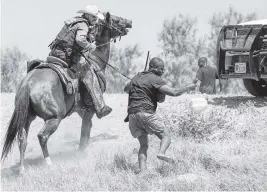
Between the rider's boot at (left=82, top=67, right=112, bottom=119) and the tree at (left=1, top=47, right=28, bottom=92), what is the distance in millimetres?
27406

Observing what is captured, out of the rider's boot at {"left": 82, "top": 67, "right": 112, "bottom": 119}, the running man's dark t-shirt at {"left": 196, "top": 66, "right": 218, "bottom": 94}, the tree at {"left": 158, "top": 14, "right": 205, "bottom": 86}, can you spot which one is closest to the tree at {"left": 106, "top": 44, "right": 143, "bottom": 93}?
the tree at {"left": 158, "top": 14, "right": 205, "bottom": 86}

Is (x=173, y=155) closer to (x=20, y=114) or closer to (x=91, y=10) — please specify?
(x=20, y=114)

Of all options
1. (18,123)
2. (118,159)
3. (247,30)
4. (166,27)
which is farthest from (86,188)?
(166,27)

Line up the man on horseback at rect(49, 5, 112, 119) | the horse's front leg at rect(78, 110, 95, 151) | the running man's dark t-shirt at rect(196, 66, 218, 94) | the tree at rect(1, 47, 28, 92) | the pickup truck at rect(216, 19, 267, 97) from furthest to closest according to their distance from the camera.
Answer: the tree at rect(1, 47, 28, 92) < the running man's dark t-shirt at rect(196, 66, 218, 94) < the pickup truck at rect(216, 19, 267, 97) < the horse's front leg at rect(78, 110, 95, 151) < the man on horseback at rect(49, 5, 112, 119)

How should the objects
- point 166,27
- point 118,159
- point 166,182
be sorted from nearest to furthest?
1. point 166,182
2. point 118,159
3. point 166,27

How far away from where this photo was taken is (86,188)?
7664 mm

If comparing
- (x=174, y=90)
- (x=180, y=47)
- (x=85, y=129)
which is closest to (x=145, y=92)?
(x=174, y=90)


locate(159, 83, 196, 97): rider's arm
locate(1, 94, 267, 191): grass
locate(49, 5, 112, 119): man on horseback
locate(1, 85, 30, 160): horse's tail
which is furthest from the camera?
locate(49, 5, 112, 119): man on horseback

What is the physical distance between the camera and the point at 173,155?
9234mm

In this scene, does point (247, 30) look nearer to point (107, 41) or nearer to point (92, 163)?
point (107, 41)

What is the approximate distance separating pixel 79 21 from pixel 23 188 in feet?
10.3

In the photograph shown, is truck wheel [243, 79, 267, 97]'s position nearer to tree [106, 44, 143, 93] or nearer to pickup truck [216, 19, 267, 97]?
pickup truck [216, 19, 267, 97]

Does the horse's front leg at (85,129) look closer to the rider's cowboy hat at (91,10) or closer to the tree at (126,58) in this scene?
the rider's cowboy hat at (91,10)

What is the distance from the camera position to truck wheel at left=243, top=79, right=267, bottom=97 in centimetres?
1409
